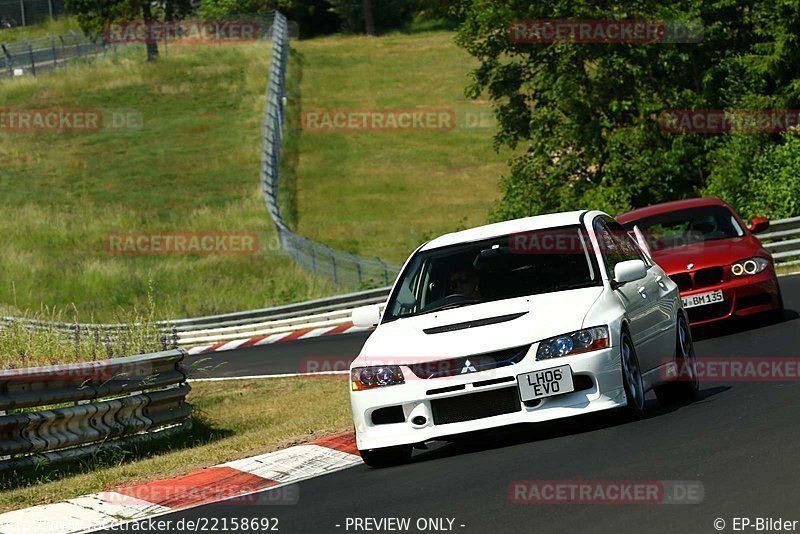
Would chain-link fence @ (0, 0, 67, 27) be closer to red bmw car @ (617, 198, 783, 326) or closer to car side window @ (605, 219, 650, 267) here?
red bmw car @ (617, 198, 783, 326)

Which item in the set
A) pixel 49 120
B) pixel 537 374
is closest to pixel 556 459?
pixel 537 374

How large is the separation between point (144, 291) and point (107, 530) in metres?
31.6

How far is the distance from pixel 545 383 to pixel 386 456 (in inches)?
48.9

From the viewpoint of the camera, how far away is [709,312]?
1595 cm

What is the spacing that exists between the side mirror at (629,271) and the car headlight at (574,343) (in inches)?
24.8

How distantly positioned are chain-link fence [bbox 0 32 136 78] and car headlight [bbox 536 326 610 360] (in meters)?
71.1

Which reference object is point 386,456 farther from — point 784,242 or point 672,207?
point 784,242

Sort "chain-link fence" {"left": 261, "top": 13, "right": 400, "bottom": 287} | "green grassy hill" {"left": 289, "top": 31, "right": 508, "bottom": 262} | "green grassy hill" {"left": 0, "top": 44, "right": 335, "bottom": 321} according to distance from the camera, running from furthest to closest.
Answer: "green grassy hill" {"left": 289, "top": 31, "right": 508, "bottom": 262} < "green grassy hill" {"left": 0, "top": 44, "right": 335, "bottom": 321} < "chain-link fence" {"left": 261, "top": 13, "right": 400, "bottom": 287}

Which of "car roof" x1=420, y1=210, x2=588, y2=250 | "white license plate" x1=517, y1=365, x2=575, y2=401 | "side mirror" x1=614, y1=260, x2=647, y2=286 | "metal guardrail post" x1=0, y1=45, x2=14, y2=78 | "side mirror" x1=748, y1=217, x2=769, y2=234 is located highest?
"car roof" x1=420, y1=210, x2=588, y2=250

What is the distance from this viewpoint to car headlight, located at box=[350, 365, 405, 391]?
952 centimetres

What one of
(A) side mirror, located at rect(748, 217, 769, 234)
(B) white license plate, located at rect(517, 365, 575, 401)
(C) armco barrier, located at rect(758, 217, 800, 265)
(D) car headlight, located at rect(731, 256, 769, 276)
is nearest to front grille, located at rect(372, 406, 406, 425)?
(B) white license plate, located at rect(517, 365, 575, 401)

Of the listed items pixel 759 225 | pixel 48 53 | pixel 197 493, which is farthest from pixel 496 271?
pixel 48 53

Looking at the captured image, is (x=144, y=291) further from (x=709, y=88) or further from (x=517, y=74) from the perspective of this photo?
(x=709, y=88)

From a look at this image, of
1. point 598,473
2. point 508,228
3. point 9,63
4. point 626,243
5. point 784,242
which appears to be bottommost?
point 784,242
